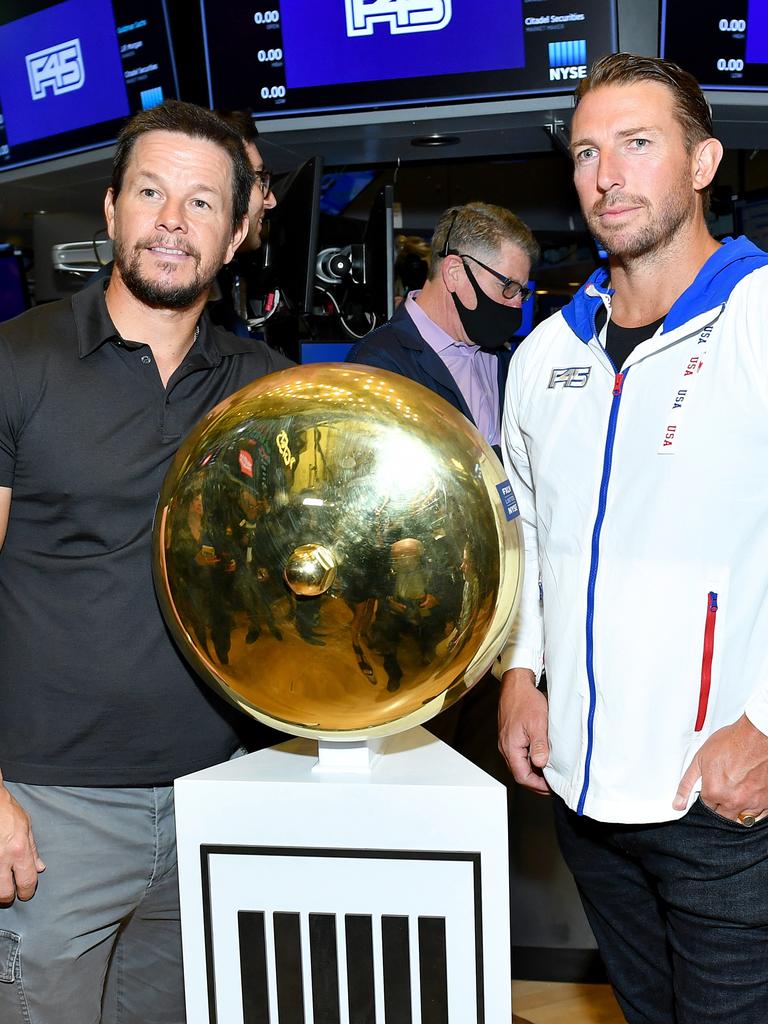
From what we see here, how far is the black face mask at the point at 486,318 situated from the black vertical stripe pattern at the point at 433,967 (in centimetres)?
169

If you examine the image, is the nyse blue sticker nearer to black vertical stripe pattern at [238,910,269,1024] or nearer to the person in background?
black vertical stripe pattern at [238,910,269,1024]

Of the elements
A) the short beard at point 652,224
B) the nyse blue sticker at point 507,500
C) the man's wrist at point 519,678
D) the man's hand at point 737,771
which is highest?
the short beard at point 652,224

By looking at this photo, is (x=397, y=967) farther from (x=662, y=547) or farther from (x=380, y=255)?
(x=380, y=255)

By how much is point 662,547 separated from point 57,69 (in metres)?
2.67

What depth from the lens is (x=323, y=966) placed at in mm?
1150

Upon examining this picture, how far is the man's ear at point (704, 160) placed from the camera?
136 centimetres

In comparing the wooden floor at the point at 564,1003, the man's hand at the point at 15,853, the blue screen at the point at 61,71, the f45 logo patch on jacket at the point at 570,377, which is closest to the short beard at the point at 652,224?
the f45 logo patch on jacket at the point at 570,377

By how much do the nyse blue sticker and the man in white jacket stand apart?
27cm

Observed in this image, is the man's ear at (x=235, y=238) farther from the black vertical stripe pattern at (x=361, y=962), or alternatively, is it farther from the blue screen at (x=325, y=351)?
the blue screen at (x=325, y=351)

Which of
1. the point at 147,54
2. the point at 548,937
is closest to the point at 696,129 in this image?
the point at 548,937

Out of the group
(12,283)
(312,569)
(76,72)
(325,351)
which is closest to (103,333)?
(312,569)

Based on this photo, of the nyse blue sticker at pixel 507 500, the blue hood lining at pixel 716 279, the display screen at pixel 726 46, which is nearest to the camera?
the nyse blue sticker at pixel 507 500

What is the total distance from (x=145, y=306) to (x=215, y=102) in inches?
67.0

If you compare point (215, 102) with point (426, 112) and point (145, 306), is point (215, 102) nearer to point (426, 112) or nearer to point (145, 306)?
point (426, 112)
